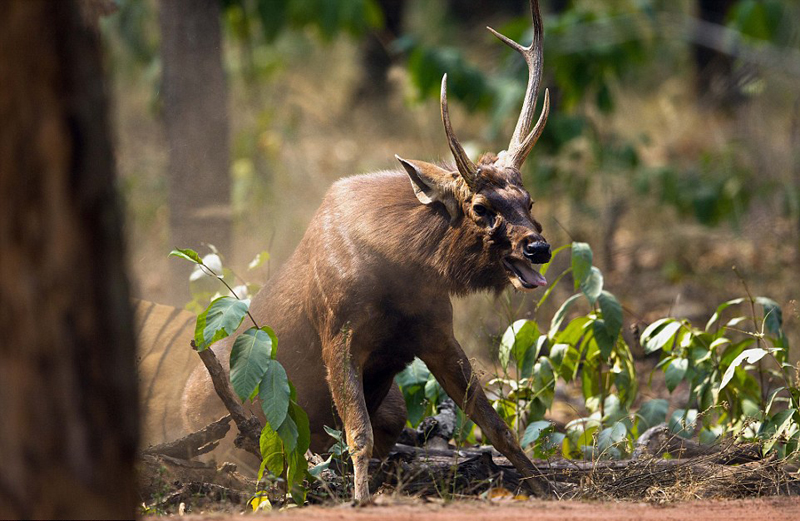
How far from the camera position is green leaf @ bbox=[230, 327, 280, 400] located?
4.06 metres

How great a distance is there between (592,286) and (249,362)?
6.99 ft

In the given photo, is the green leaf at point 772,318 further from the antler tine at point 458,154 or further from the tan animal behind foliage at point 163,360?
the tan animal behind foliage at point 163,360

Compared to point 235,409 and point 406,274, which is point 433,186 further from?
point 235,409

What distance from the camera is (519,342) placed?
17.9 ft

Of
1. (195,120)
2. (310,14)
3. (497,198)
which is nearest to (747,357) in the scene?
(497,198)

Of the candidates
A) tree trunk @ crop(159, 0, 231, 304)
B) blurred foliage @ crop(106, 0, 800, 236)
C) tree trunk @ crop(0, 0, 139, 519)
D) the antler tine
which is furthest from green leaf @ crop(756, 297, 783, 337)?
tree trunk @ crop(159, 0, 231, 304)

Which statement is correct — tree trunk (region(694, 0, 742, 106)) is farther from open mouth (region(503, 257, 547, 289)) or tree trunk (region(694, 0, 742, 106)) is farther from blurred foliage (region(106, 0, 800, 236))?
open mouth (region(503, 257, 547, 289))

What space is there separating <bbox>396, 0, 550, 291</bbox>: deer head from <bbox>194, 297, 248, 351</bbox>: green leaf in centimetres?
104

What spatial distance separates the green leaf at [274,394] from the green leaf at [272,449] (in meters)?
0.16

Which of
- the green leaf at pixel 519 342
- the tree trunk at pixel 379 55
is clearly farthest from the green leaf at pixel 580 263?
the tree trunk at pixel 379 55

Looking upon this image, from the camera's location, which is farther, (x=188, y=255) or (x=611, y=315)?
(x=611, y=315)

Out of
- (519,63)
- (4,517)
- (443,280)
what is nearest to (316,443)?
(443,280)

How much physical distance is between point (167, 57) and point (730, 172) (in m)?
6.50

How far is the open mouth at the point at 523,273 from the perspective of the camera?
172 inches
